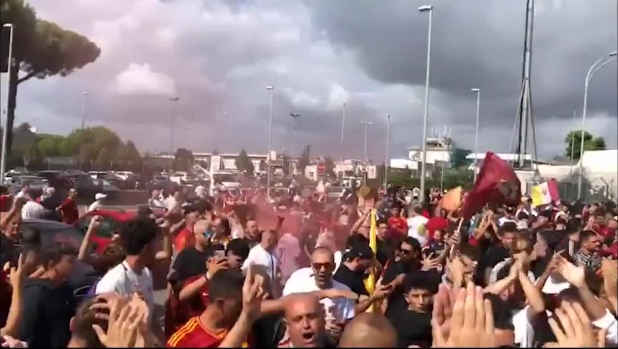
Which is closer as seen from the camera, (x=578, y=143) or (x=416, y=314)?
(x=416, y=314)

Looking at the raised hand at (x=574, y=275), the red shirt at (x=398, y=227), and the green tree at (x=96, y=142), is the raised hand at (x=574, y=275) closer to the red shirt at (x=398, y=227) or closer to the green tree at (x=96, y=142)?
the red shirt at (x=398, y=227)

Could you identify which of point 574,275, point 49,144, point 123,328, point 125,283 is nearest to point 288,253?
point 125,283

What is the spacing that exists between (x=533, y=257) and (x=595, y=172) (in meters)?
3.41

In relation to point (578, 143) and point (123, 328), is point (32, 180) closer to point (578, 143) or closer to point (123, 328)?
point (578, 143)

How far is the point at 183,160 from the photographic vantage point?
24.7 feet

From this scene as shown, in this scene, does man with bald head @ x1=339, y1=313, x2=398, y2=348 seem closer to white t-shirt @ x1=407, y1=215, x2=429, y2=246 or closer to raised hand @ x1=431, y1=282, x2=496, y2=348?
raised hand @ x1=431, y1=282, x2=496, y2=348

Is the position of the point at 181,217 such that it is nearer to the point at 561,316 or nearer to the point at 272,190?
the point at 272,190

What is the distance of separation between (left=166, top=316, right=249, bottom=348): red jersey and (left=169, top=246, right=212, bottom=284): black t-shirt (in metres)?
2.06

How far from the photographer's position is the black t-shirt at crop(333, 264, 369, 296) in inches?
223

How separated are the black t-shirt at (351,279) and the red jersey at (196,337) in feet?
6.85

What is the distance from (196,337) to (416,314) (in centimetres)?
138

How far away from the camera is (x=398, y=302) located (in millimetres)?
4828

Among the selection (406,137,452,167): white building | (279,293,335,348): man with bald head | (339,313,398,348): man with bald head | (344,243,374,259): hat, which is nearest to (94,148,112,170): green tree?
(344,243,374,259): hat

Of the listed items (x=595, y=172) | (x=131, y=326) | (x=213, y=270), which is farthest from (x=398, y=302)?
(x=595, y=172)
